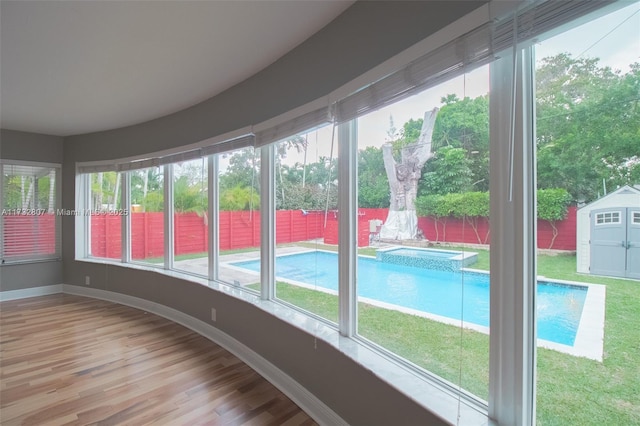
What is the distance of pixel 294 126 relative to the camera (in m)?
2.23

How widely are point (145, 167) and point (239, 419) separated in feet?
11.1

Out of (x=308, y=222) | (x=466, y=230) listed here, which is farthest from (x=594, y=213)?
(x=308, y=222)

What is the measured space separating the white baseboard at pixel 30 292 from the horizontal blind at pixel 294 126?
15.9 ft

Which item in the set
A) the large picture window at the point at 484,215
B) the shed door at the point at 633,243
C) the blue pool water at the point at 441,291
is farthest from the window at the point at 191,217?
the shed door at the point at 633,243

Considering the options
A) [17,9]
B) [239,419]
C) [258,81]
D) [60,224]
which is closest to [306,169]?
[258,81]

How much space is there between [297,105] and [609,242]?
1.89m

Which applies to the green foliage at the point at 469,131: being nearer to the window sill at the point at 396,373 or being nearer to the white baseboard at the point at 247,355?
the window sill at the point at 396,373

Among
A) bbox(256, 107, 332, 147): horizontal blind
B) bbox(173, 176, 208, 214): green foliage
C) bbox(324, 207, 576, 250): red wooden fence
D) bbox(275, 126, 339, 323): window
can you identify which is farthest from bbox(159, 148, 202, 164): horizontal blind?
bbox(324, 207, 576, 250): red wooden fence

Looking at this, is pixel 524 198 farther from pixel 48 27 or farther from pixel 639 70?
pixel 48 27

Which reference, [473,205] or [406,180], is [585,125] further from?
[406,180]

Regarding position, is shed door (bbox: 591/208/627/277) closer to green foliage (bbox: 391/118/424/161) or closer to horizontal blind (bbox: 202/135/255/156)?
green foliage (bbox: 391/118/424/161)

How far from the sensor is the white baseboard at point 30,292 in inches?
177

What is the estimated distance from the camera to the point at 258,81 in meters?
2.63

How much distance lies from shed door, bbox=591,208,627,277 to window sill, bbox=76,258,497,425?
0.73m
